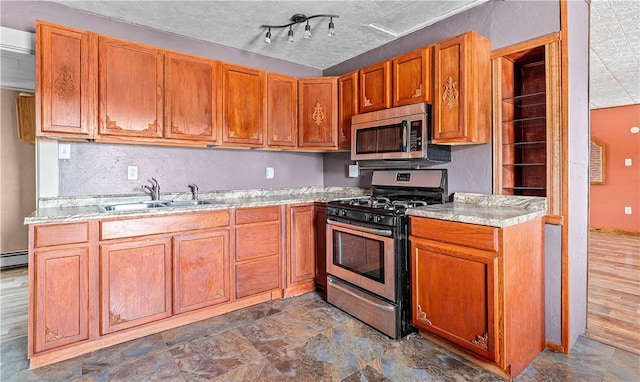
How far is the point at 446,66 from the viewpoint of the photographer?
2.34 metres

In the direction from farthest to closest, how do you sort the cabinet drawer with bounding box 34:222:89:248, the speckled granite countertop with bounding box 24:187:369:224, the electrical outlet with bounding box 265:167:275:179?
the electrical outlet with bounding box 265:167:275:179
the speckled granite countertop with bounding box 24:187:369:224
the cabinet drawer with bounding box 34:222:89:248

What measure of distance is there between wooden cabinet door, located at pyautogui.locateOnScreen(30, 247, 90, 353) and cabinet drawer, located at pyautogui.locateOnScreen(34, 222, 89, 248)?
0.18 ft

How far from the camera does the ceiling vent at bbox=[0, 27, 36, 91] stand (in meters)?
2.29

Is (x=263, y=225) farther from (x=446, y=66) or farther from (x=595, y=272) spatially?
(x=595, y=272)

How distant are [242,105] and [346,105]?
1016 millimetres

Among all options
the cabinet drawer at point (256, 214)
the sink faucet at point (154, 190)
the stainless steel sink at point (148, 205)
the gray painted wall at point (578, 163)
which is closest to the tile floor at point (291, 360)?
the gray painted wall at point (578, 163)

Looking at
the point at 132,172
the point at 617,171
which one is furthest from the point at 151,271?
the point at 617,171

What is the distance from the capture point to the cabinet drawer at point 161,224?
214cm

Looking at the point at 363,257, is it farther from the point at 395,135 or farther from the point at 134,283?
the point at 134,283

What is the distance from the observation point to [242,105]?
9.94 feet

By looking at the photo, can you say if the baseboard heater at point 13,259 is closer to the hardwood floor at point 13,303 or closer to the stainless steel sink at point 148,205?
the hardwood floor at point 13,303

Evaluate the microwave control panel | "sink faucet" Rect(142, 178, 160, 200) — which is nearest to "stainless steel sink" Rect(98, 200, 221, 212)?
"sink faucet" Rect(142, 178, 160, 200)

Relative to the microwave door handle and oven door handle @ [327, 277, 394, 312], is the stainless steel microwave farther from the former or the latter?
oven door handle @ [327, 277, 394, 312]

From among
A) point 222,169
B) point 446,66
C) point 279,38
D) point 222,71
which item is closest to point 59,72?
point 222,71
